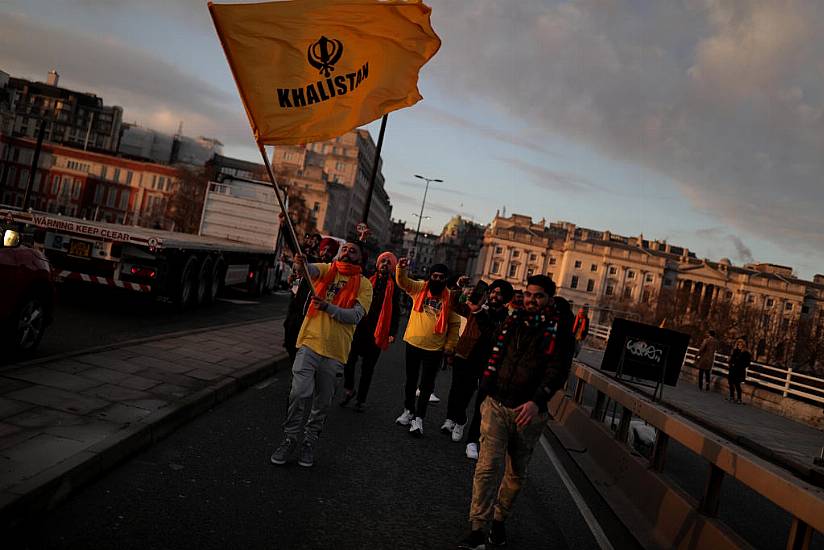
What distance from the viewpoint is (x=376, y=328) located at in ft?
26.9

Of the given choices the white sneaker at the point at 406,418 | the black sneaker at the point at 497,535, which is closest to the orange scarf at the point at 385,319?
the white sneaker at the point at 406,418

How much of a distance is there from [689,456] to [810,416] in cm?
1343

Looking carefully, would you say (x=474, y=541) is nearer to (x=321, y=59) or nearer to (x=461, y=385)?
(x=461, y=385)

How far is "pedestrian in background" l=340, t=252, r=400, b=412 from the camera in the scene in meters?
8.02

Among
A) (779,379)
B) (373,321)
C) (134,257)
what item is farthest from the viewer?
(779,379)

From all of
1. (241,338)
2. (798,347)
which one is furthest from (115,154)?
(241,338)

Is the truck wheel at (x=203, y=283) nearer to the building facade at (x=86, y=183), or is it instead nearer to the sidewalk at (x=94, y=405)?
the sidewalk at (x=94, y=405)

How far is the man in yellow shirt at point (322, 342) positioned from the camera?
5613mm

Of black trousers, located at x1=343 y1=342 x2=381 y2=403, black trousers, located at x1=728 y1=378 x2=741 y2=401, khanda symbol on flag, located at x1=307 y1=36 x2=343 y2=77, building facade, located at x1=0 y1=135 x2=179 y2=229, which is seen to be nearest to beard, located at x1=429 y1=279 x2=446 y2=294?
black trousers, located at x1=343 y1=342 x2=381 y2=403

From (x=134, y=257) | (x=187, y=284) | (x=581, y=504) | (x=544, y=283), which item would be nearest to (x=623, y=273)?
(x=187, y=284)

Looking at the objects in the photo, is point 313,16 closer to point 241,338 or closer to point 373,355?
point 373,355

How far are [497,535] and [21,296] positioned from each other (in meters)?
6.02

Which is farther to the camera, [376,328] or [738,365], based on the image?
[738,365]

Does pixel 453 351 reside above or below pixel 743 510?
above
